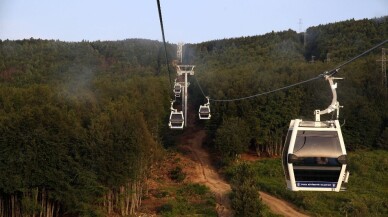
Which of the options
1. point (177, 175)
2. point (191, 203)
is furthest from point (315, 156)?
point (177, 175)

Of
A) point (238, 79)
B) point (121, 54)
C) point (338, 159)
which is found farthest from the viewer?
point (121, 54)

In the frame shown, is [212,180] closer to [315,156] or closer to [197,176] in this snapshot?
[197,176]

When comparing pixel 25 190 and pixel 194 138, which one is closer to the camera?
pixel 25 190

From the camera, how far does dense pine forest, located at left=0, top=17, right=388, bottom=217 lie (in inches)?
917

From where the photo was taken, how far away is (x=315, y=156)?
891cm

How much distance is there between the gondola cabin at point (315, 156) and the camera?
889 cm

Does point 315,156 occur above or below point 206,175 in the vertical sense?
above

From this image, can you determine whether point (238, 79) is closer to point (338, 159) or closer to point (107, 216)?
point (107, 216)

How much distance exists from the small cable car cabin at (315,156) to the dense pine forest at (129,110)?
15718 mm

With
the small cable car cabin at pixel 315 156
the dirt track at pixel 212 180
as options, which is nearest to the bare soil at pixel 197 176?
the dirt track at pixel 212 180

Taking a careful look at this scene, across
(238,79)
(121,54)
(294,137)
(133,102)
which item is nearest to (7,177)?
(133,102)

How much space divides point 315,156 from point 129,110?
19081mm

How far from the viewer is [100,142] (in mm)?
24016

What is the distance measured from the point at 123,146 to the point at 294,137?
16281mm
